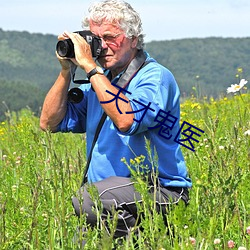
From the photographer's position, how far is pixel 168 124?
137 inches

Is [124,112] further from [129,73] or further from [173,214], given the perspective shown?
[173,214]

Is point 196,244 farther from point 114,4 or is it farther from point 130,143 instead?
point 114,4

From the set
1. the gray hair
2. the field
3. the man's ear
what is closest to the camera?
the gray hair

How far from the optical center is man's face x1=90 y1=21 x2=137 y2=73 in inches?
139

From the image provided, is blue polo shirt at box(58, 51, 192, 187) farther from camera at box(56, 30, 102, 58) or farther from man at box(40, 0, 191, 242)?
camera at box(56, 30, 102, 58)

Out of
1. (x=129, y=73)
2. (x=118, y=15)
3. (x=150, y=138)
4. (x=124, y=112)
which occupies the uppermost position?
(x=118, y=15)

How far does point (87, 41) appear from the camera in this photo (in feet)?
11.3

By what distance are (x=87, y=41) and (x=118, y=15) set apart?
237 mm

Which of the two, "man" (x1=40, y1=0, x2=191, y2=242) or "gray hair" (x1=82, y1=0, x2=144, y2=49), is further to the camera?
"gray hair" (x1=82, y1=0, x2=144, y2=49)

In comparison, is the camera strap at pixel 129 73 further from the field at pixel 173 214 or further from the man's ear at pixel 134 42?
the field at pixel 173 214

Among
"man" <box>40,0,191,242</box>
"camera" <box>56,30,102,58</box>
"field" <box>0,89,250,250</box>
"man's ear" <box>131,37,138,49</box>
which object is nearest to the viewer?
"field" <box>0,89,250,250</box>

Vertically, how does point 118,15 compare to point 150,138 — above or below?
above

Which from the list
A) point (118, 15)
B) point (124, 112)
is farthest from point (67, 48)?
point (124, 112)

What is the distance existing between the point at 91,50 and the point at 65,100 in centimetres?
55
